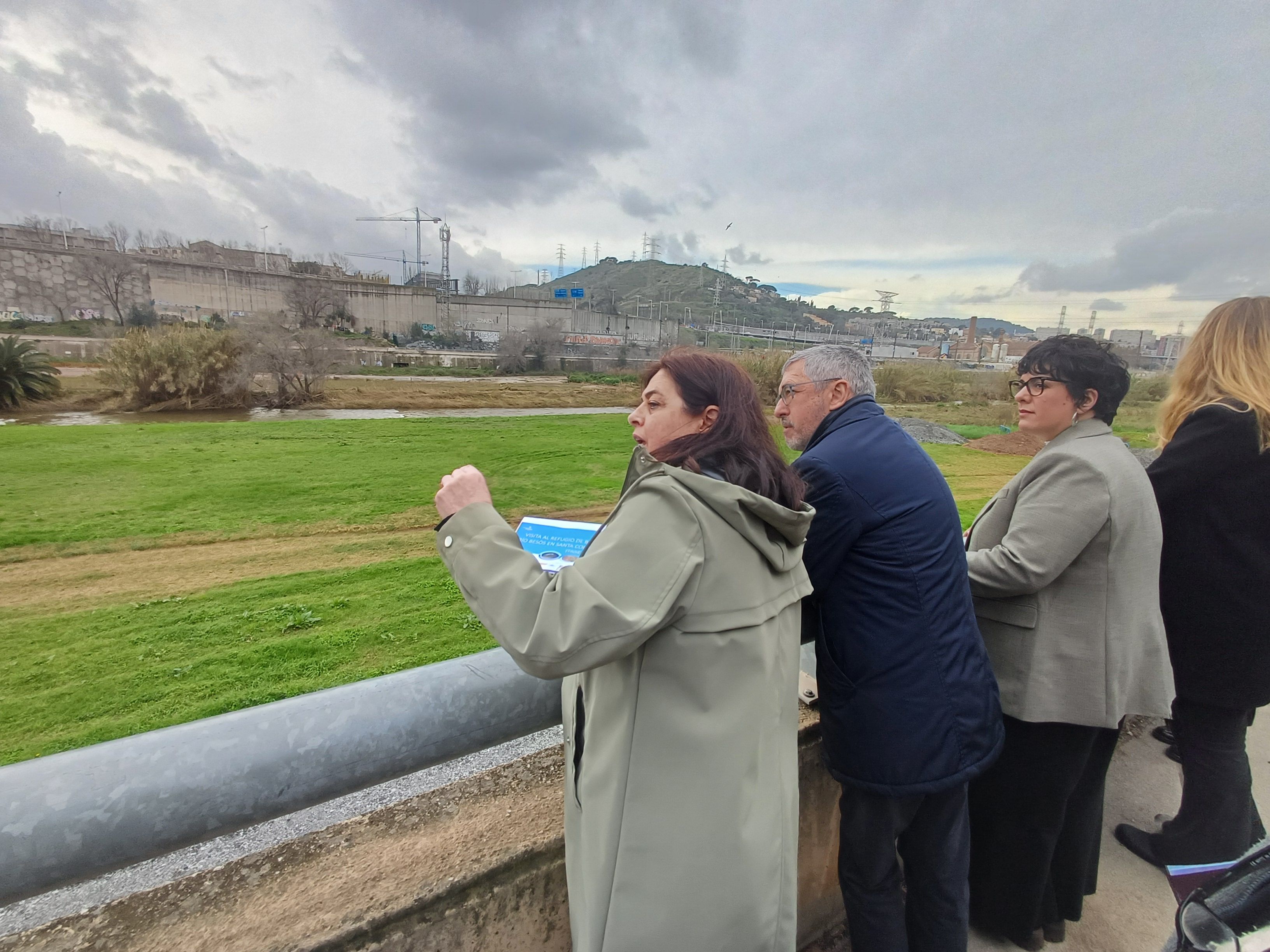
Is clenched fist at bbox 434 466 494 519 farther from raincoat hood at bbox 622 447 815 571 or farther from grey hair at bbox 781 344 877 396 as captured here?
grey hair at bbox 781 344 877 396

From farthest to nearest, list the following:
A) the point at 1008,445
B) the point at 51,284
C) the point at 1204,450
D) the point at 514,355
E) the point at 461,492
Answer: the point at 51,284 < the point at 514,355 < the point at 1008,445 < the point at 1204,450 < the point at 461,492

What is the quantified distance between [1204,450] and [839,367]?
131 cm

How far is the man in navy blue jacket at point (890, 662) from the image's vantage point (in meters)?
1.67

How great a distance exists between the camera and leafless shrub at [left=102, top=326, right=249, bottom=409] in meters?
28.0

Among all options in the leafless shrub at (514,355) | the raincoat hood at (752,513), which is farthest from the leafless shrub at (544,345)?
the raincoat hood at (752,513)

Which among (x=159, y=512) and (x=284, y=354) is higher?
(x=284, y=354)

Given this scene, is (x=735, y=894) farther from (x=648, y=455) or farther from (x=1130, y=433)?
(x=1130, y=433)

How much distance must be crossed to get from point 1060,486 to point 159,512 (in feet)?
41.8

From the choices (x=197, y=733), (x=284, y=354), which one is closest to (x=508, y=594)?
(x=197, y=733)

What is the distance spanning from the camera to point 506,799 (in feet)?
5.27

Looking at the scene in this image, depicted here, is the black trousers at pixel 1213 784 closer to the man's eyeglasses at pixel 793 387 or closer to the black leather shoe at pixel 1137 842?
the black leather shoe at pixel 1137 842

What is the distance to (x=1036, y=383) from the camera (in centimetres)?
209

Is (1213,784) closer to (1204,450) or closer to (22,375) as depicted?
(1204,450)

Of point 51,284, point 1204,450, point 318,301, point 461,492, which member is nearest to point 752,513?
point 461,492
